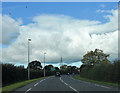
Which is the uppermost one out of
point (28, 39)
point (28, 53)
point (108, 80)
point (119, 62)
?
point (28, 39)

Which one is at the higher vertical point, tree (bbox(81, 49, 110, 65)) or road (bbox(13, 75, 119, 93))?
tree (bbox(81, 49, 110, 65))

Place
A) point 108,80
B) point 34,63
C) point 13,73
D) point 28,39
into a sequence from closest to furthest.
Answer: point 108,80 → point 13,73 → point 28,39 → point 34,63

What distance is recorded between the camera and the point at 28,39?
4359 cm

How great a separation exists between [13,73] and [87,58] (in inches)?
1349

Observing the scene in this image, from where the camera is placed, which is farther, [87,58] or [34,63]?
[34,63]

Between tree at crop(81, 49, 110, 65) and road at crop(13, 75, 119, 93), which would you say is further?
tree at crop(81, 49, 110, 65)

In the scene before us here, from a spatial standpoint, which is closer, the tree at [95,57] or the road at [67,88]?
the road at [67,88]

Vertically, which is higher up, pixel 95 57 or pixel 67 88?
pixel 95 57

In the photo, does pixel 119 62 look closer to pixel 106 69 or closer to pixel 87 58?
pixel 106 69

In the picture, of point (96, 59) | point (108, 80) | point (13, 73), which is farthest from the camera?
point (96, 59)

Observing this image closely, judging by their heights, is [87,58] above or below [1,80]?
above

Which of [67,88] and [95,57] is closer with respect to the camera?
[67,88]

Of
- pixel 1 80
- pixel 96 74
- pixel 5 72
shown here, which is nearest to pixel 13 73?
pixel 5 72

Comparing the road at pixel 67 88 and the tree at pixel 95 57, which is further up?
the tree at pixel 95 57
